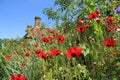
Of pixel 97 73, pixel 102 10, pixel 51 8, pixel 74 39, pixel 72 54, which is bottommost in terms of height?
pixel 97 73

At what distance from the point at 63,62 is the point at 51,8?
766 cm

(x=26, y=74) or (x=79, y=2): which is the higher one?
(x=79, y=2)

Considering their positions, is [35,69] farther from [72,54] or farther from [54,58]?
[72,54]

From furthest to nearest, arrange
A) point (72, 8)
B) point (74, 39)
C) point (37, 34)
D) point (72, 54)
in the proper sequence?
point (72, 8) → point (37, 34) → point (74, 39) → point (72, 54)

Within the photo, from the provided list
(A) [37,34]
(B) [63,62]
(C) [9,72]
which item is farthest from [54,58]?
(A) [37,34]

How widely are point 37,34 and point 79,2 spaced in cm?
276

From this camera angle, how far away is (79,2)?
921 centimetres

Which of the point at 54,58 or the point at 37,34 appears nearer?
the point at 54,58

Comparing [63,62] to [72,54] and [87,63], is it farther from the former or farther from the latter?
[72,54]

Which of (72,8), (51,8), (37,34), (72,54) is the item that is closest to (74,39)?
(37,34)

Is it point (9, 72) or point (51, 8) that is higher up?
point (51, 8)

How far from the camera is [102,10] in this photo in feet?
26.1

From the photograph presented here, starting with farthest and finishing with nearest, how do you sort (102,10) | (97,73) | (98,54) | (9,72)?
(102,10), (9,72), (98,54), (97,73)

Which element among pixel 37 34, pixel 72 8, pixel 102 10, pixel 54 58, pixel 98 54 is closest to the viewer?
pixel 98 54
